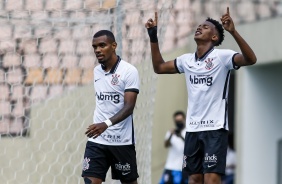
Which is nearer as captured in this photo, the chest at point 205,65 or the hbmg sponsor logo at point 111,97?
the chest at point 205,65

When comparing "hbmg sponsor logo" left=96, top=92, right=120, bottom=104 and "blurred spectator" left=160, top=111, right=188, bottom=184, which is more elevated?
"hbmg sponsor logo" left=96, top=92, right=120, bottom=104

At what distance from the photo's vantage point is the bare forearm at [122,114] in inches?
316

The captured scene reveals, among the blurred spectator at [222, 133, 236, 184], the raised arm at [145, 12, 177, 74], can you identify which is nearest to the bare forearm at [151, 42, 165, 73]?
the raised arm at [145, 12, 177, 74]

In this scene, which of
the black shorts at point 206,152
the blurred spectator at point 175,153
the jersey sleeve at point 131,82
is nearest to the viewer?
the black shorts at point 206,152

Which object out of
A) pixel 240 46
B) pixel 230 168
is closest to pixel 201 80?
pixel 240 46

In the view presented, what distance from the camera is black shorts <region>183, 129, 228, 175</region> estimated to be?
26.0ft

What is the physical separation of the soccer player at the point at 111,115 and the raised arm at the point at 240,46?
967 mm

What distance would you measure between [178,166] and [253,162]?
3.27 ft

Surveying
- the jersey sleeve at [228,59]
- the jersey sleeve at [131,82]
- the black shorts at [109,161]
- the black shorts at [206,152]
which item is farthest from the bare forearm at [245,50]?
the black shorts at [109,161]

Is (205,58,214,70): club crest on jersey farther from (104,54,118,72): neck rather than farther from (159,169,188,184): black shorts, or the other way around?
(159,169,188,184): black shorts

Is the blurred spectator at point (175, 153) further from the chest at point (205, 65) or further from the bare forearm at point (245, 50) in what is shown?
the bare forearm at point (245, 50)

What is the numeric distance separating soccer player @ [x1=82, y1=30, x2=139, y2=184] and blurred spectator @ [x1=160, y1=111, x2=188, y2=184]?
4586 millimetres

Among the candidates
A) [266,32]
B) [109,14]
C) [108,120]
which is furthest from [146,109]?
[266,32]

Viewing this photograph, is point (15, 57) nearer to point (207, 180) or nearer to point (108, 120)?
point (108, 120)
